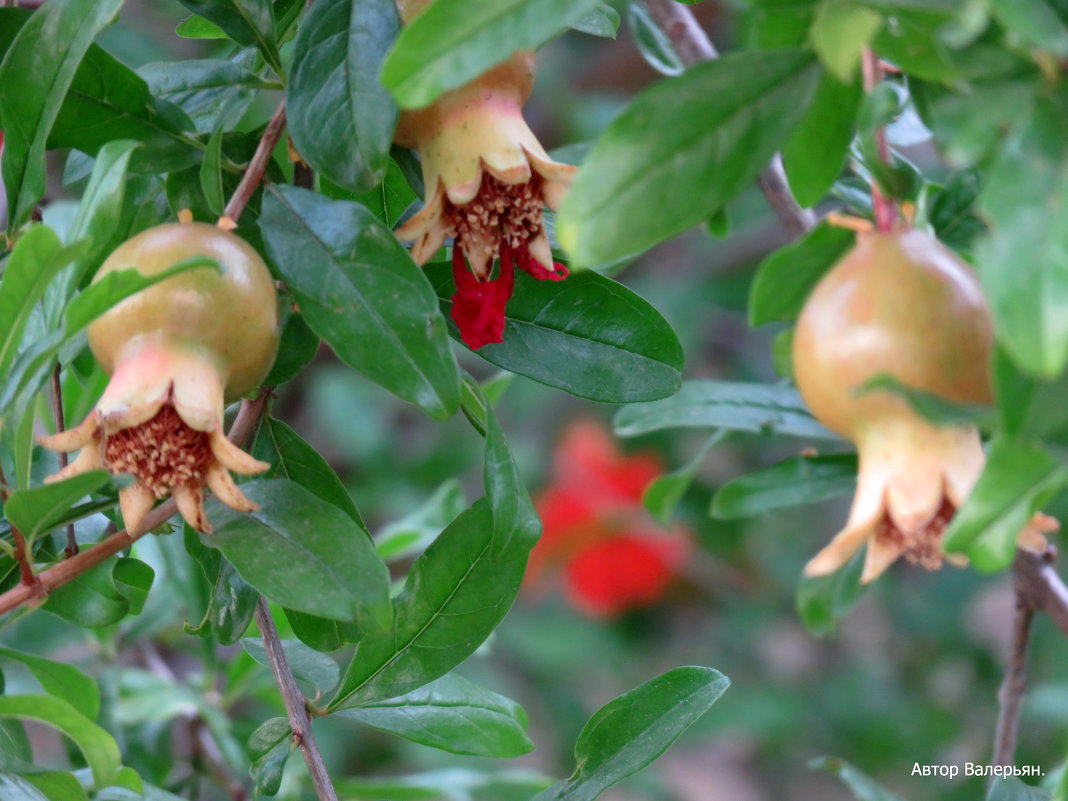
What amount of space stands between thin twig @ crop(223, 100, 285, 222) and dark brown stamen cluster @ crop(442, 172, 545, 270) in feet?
0.26

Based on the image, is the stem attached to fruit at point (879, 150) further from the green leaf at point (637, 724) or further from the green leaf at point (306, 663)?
the green leaf at point (306, 663)

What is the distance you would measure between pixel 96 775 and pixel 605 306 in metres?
0.30

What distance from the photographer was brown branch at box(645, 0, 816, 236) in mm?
824

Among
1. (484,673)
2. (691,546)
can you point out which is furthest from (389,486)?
(691,546)

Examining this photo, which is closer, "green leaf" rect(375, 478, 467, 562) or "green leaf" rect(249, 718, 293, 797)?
"green leaf" rect(249, 718, 293, 797)

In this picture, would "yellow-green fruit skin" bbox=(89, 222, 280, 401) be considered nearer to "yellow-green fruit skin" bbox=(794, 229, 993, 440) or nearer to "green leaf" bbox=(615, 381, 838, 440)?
"yellow-green fruit skin" bbox=(794, 229, 993, 440)

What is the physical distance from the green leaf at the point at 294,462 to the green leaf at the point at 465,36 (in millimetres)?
257

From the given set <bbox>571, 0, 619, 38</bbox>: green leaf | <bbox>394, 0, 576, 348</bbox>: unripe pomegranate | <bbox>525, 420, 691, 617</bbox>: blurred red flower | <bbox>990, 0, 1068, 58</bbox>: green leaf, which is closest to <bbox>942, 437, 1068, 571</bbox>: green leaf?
<bbox>990, 0, 1068, 58</bbox>: green leaf

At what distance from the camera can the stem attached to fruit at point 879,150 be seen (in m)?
0.40

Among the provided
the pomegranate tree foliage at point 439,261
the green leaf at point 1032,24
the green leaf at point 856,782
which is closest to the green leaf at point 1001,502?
the pomegranate tree foliage at point 439,261

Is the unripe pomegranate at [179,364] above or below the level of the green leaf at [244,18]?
below

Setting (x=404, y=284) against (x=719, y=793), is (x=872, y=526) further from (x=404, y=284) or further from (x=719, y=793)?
(x=719, y=793)

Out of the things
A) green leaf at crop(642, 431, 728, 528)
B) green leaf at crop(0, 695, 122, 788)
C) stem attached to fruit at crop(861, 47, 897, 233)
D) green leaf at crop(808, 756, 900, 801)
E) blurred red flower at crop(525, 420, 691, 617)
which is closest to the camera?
stem attached to fruit at crop(861, 47, 897, 233)

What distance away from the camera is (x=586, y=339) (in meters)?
0.58
